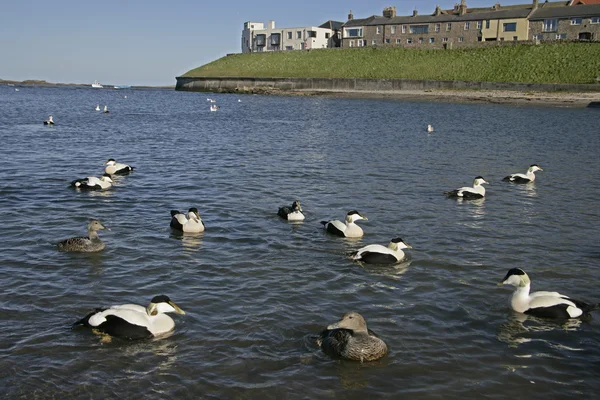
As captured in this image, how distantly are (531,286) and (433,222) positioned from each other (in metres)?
4.69

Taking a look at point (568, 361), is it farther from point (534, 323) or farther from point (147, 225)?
point (147, 225)

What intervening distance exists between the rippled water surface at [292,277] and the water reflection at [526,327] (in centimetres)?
3

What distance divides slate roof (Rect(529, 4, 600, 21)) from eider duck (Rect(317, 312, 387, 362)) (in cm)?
10000

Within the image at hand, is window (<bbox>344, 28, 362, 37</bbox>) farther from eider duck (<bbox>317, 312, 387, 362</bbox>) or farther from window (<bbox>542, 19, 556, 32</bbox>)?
eider duck (<bbox>317, 312, 387, 362</bbox>)

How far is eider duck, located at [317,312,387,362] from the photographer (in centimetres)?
761

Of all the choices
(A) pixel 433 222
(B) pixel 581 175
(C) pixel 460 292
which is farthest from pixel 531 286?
(B) pixel 581 175

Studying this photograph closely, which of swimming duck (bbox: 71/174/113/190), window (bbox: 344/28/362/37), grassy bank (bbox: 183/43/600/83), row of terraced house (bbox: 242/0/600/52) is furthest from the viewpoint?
window (bbox: 344/28/362/37)

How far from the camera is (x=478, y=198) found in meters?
17.8

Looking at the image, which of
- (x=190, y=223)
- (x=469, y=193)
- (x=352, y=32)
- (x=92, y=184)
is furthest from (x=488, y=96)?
(x=190, y=223)

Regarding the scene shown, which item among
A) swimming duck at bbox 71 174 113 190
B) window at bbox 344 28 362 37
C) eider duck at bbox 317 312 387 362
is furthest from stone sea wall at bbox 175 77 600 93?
eider duck at bbox 317 312 387 362

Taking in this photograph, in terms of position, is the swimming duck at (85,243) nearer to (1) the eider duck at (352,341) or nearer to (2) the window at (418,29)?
(1) the eider duck at (352,341)

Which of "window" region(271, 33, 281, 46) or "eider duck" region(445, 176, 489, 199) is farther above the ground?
"window" region(271, 33, 281, 46)

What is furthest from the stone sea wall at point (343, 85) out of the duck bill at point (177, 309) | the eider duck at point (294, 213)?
the duck bill at point (177, 309)

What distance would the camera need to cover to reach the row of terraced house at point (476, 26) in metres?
94.9
